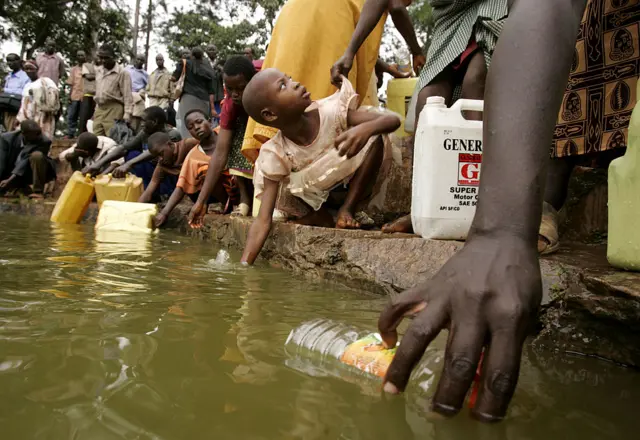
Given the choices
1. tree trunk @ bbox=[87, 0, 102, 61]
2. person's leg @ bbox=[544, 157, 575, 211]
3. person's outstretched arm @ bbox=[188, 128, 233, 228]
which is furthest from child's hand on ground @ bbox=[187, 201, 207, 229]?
tree trunk @ bbox=[87, 0, 102, 61]

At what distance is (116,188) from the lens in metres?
6.67

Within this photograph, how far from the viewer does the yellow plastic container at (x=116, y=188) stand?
21.8 feet

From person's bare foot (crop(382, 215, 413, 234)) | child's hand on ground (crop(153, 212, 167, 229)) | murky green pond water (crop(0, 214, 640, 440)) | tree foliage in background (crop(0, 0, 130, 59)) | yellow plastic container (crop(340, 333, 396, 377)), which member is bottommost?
murky green pond water (crop(0, 214, 640, 440))

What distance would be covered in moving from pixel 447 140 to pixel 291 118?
1.16 meters

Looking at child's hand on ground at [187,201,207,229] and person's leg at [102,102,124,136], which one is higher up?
person's leg at [102,102,124,136]

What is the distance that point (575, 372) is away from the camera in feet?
4.02

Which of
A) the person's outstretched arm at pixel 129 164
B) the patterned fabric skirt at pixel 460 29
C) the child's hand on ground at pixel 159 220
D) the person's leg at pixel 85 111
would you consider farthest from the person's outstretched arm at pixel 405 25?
the person's leg at pixel 85 111

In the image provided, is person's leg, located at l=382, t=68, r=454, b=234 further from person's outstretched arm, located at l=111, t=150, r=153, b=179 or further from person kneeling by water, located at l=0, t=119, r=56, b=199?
person kneeling by water, located at l=0, t=119, r=56, b=199

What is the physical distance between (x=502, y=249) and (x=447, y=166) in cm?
138

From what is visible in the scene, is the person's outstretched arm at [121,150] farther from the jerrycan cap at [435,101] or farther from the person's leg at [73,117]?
the jerrycan cap at [435,101]

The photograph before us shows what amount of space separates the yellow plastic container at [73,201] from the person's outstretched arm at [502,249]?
20.5ft

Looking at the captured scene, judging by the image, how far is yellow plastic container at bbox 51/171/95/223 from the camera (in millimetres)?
6371

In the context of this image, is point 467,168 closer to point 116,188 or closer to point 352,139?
point 352,139

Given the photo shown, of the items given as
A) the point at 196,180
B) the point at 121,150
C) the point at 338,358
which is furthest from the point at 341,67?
the point at 121,150
